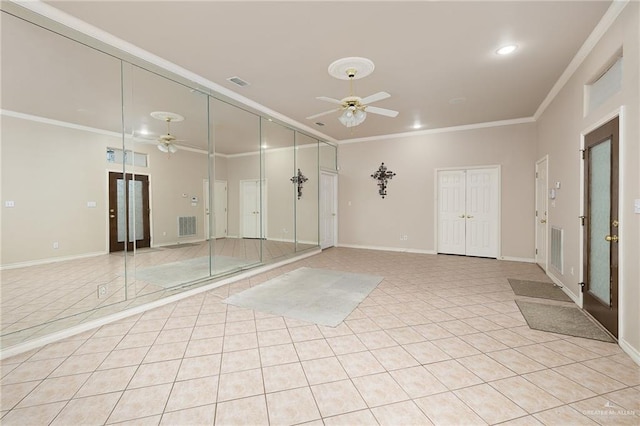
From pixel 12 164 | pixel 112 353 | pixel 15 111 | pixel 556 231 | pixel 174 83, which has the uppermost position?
pixel 174 83

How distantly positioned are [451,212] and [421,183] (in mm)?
991

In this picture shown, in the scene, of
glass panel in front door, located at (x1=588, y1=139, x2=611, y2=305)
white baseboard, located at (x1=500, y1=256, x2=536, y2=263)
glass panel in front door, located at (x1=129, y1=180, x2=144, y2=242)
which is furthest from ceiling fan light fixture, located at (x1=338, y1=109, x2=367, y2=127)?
white baseboard, located at (x1=500, y1=256, x2=536, y2=263)

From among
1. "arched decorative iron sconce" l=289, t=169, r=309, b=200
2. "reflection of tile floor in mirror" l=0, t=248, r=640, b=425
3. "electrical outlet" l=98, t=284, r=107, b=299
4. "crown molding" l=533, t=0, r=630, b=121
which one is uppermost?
"crown molding" l=533, t=0, r=630, b=121

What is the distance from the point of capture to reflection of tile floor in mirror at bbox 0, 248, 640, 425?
5.49 feet

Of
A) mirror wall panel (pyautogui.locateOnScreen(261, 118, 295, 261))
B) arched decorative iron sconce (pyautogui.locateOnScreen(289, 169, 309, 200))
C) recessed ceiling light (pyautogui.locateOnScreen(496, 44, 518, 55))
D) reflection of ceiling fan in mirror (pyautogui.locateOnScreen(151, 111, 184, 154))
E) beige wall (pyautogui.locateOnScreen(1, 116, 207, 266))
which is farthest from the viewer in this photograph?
arched decorative iron sconce (pyautogui.locateOnScreen(289, 169, 309, 200))

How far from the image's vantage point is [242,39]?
9.93ft

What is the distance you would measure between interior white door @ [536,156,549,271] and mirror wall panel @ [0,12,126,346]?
6.73 meters

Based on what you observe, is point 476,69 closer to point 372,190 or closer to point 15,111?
point 372,190

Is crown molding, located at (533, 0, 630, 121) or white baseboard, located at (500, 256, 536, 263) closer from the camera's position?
crown molding, located at (533, 0, 630, 121)

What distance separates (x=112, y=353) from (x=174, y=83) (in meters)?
3.29

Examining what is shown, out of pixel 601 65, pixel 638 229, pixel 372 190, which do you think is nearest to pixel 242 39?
pixel 601 65

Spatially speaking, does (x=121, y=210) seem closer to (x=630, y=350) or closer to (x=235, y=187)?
(x=235, y=187)

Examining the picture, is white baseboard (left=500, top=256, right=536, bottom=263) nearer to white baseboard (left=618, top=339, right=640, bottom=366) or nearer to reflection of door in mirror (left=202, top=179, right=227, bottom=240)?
white baseboard (left=618, top=339, right=640, bottom=366)

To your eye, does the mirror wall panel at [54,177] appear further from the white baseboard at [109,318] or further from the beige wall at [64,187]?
the white baseboard at [109,318]
